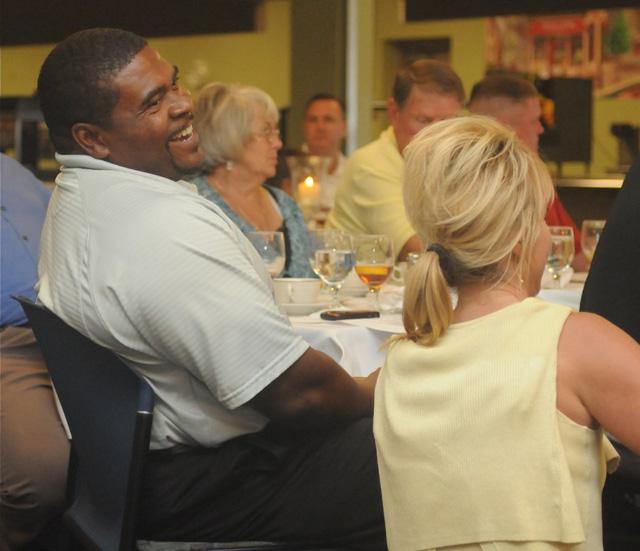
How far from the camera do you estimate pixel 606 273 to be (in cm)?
230

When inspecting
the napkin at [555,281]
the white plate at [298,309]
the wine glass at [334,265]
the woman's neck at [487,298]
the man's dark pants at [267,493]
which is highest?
the woman's neck at [487,298]

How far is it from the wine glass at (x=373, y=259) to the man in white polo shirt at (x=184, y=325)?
720 mm

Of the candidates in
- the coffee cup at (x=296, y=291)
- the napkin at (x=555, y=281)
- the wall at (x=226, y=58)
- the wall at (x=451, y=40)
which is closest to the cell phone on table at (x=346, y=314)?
the coffee cup at (x=296, y=291)

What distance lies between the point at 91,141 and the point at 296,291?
2.61ft

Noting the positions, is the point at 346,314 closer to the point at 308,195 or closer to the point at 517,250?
the point at 517,250

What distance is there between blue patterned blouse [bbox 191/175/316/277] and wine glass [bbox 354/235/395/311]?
Answer: 2.45 ft

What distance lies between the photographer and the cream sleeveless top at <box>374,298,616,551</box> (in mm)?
1527

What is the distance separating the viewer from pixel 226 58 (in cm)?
1105

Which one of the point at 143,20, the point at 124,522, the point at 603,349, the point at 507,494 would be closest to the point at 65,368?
the point at 124,522

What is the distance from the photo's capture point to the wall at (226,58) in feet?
34.2

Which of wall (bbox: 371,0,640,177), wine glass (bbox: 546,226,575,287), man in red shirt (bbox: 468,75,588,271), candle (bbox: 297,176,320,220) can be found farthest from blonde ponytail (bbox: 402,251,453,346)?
wall (bbox: 371,0,640,177)

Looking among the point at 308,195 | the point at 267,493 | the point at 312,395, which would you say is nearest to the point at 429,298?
the point at 312,395

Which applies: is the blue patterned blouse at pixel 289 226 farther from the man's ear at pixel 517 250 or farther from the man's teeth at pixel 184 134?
the man's ear at pixel 517 250

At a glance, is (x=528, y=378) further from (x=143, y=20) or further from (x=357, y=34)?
(x=143, y=20)
